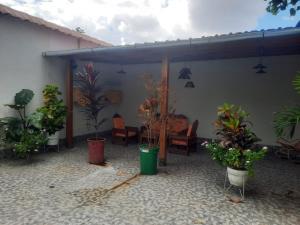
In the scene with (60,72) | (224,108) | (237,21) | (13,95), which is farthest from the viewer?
(237,21)

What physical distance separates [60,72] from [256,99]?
243 inches

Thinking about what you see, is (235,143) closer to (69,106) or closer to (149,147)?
(149,147)

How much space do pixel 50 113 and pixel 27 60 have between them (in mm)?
1605

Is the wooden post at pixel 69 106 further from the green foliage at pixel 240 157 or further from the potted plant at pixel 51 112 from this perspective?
the green foliage at pixel 240 157

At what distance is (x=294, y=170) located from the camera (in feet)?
21.2

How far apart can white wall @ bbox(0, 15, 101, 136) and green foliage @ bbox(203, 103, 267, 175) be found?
16.9 ft

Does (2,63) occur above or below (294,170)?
above

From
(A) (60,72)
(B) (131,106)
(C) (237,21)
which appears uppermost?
(C) (237,21)

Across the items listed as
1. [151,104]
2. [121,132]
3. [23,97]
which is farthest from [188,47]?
[23,97]

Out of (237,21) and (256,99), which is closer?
(256,99)

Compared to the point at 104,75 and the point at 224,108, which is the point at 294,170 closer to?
the point at 224,108

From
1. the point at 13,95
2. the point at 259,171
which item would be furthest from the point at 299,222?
the point at 13,95

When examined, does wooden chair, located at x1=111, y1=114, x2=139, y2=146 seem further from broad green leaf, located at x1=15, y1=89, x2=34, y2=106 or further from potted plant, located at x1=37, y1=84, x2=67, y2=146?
broad green leaf, located at x1=15, y1=89, x2=34, y2=106

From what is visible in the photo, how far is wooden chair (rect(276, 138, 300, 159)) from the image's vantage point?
24.3 feet
